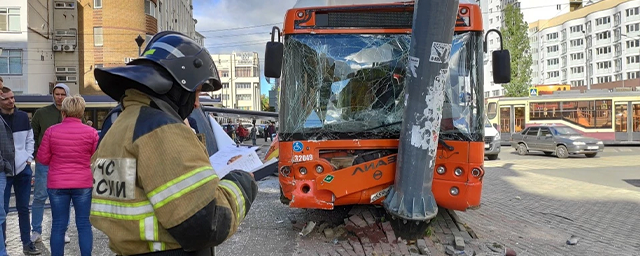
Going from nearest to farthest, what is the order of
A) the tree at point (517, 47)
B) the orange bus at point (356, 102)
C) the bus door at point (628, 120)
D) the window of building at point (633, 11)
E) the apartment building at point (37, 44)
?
the orange bus at point (356, 102) < the bus door at point (628, 120) < the apartment building at point (37, 44) < the tree at point (517, 47) < the window of building at point (633, 11)

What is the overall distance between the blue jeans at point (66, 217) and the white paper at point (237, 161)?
9.29ft

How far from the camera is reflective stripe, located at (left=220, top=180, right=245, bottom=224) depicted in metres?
1.82

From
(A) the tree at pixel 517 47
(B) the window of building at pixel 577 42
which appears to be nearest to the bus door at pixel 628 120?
(A) the tree at pixel 517 47

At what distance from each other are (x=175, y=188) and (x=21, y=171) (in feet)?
14.7

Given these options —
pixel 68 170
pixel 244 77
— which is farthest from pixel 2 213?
pixel 244 77

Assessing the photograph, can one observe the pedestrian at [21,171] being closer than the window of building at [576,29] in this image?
Yes

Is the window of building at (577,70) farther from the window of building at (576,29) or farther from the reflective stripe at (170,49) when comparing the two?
the reflective stripe at (170,49)

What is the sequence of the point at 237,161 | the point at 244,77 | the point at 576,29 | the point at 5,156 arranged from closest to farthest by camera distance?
the point at 237,161 → the point at 5,156 → the point at 576,29 → the point at 244,77

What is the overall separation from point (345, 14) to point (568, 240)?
163 inches

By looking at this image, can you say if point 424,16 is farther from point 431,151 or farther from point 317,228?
point 317,228

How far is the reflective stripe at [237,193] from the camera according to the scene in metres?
1.82

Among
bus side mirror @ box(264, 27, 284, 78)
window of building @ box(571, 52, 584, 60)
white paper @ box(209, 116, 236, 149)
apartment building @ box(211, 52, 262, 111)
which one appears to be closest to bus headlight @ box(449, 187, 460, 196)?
bus side mirror @ box(264, 27, 284, 78)

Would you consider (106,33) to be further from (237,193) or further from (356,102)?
(237,193)

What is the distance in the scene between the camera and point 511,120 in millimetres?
28391
